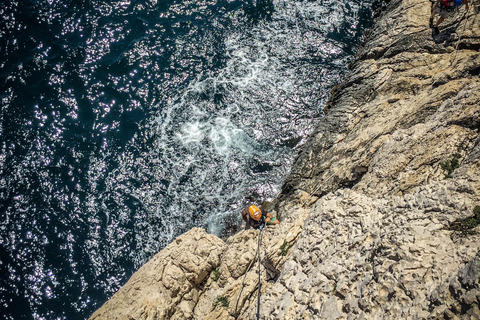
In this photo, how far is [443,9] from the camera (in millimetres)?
18422

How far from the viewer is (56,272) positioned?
19.2 m

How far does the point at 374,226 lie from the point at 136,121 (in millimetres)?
20553

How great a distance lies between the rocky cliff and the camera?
7.68 metres

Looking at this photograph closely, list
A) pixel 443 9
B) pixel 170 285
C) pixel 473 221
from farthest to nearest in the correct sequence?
pixel 443 9 → pixel 170 285 → pixel 473 221

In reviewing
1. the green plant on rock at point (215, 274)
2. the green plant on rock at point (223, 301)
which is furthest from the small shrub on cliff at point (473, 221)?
the green plant on rock at point (215, 274)

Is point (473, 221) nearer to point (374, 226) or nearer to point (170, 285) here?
point (374, 226)

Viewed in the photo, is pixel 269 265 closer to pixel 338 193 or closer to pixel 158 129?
pixel 338 193

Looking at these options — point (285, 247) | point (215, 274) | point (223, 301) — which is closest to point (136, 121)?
point (215, 274)

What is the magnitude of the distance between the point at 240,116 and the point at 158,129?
23.3 feet

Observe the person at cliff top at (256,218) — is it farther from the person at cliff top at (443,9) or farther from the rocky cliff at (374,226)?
the person at cliff top at (443,9)

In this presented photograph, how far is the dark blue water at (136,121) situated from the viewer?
1980 cm

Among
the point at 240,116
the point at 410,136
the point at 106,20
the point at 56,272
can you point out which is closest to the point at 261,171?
the point at 240,116

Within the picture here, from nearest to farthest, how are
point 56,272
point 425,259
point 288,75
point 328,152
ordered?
point 425,259 < point 328,152 < point 56,272 < point 288,75

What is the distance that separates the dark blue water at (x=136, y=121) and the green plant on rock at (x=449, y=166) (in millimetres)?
12315
